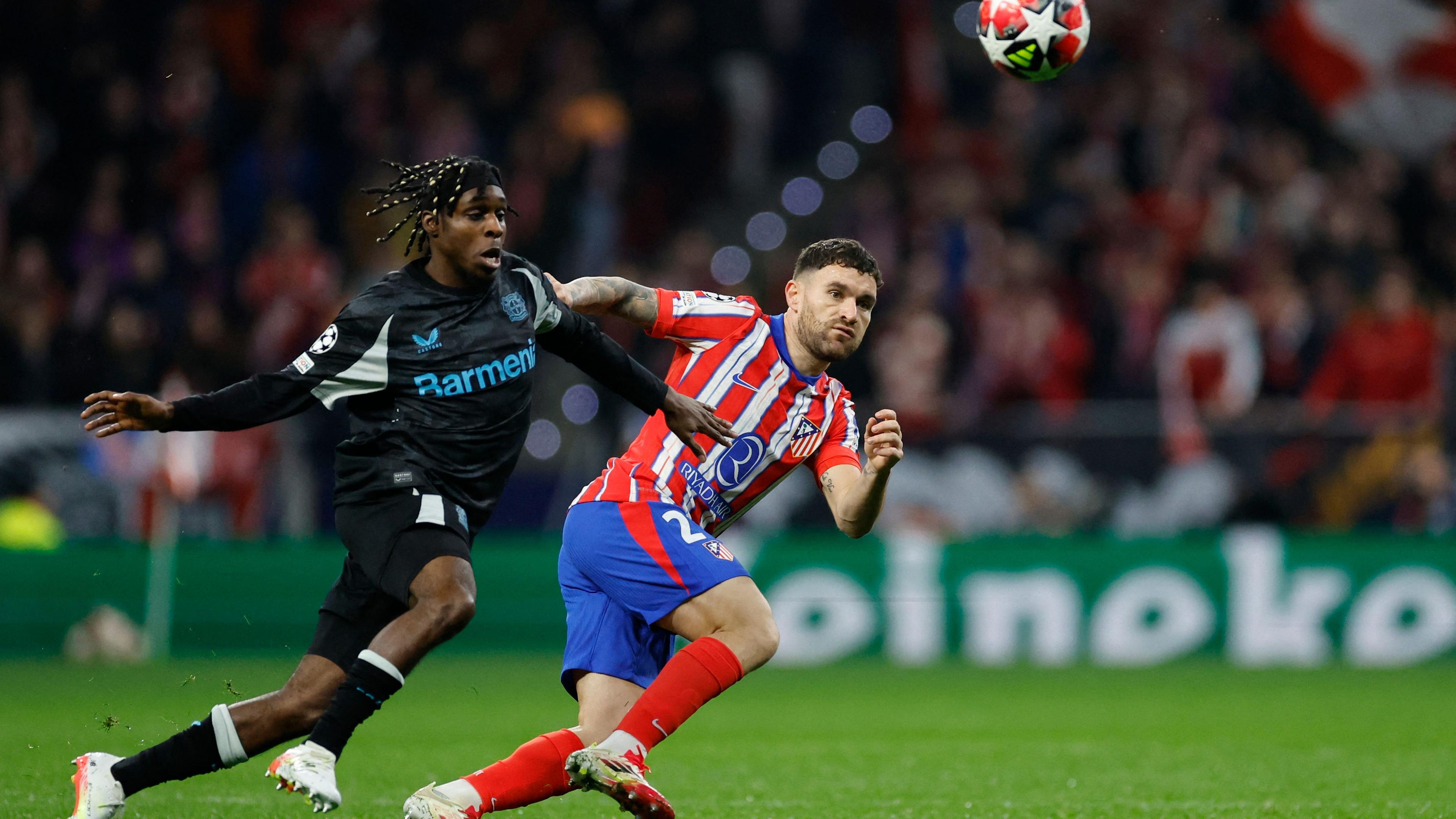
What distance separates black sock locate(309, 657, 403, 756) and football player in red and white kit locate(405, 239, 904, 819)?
0.28 meters

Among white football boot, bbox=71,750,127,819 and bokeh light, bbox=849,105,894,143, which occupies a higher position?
bokeh light, bbox=849,105,894,143

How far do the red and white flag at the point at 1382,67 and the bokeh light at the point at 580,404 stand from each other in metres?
7.87

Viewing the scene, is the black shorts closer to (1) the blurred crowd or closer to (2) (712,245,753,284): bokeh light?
(1) the blurred crowd

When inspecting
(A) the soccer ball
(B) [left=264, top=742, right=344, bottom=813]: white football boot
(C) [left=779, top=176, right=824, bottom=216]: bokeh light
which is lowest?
(B) [left=264, top=742, right=344, bottom=813]: white football boot

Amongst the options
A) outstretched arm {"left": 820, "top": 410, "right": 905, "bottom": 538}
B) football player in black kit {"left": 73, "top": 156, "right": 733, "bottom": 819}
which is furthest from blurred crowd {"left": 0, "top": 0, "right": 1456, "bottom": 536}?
football player in black kit {"left": 73, "top": 156, "right": 733, "bottom": 819}

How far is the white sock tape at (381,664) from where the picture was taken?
4898 millimetres

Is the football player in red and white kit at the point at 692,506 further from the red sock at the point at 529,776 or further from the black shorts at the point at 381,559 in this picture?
the black shorts at the point at 381,559

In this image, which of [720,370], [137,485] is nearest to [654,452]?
[720,370]

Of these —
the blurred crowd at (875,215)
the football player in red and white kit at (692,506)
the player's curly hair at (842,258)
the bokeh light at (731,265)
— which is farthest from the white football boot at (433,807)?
the bokeh light at (731,265)

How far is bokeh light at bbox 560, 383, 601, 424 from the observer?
13.3 m

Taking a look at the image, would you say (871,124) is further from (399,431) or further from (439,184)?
(399,431)

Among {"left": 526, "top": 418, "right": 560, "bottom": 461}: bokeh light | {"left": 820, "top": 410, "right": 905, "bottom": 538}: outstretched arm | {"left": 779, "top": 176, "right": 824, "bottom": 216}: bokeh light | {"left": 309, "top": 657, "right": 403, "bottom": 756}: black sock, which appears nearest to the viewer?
{"left": 309, "top": 657, "right": 403, "bottom": 756}: black sock

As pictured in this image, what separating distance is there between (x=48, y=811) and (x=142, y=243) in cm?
943

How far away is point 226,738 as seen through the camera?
5043mm
